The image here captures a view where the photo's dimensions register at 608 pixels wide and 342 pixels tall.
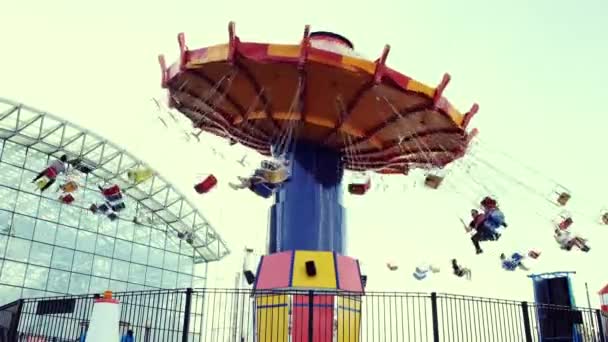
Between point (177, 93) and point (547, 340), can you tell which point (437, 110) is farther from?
point (547, 340)

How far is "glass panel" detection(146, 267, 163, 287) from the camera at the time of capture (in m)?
41.0

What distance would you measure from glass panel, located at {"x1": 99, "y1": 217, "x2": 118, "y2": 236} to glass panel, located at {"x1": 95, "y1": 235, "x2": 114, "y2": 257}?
36 centimetres

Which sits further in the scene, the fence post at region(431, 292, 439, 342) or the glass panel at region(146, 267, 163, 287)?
the glass panel at region(146, 267, 163, 287)

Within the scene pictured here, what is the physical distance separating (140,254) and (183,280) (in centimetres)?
465

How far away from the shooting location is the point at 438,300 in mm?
10992

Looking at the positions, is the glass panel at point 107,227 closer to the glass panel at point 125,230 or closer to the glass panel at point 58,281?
the glass panel at point 125,230

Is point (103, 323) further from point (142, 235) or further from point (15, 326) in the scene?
point (142, 235)

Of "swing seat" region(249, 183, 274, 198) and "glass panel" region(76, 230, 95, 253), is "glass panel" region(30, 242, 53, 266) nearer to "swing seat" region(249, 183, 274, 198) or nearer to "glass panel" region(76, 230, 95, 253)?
"glass panel" region(76, 230, 95, 253)

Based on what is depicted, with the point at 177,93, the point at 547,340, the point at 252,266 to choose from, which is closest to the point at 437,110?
the point at 177,93

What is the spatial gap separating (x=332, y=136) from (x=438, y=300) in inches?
264

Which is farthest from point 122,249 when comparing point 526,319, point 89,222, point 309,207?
point 526,319

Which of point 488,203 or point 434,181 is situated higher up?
point 434,181

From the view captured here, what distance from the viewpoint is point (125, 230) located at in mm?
40375

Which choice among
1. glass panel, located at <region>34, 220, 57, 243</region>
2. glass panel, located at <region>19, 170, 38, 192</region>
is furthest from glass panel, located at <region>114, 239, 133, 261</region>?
glass panel, located at <region>19, 170, 38, 192</region>
